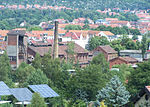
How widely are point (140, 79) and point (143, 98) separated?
1545cm

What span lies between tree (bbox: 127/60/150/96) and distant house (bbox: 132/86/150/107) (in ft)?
44.1

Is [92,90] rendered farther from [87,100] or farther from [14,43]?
[14,43]

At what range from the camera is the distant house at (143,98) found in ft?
69.9

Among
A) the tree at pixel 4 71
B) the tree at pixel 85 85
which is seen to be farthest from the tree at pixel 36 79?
the tree at pixel 4 71

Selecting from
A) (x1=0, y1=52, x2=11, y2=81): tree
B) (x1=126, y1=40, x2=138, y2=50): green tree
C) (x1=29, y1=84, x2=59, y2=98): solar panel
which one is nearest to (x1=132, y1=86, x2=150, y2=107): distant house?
(x1=29, y1=84, x2=59, y2=98): solar panel

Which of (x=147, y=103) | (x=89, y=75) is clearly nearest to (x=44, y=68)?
(x=89, y=75)

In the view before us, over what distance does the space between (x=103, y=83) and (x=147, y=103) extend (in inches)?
730

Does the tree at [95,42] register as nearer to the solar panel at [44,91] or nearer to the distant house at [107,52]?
the distant house at [107,52]

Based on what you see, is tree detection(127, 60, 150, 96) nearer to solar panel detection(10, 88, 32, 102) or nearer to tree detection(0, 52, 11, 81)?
solar panel detection(10, 88, 32, 102)

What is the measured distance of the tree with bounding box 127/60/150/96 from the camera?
120ft

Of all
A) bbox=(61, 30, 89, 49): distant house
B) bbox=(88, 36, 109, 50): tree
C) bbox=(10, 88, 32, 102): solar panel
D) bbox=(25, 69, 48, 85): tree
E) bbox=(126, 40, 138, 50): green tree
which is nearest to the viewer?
bbox=(10, 88, 32, 102): solar panel

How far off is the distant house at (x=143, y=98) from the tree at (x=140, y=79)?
13443 millimetres

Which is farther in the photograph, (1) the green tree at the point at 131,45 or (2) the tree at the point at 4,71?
(1) the green tree at the point at 131,45

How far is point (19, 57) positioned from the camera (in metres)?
68.2
